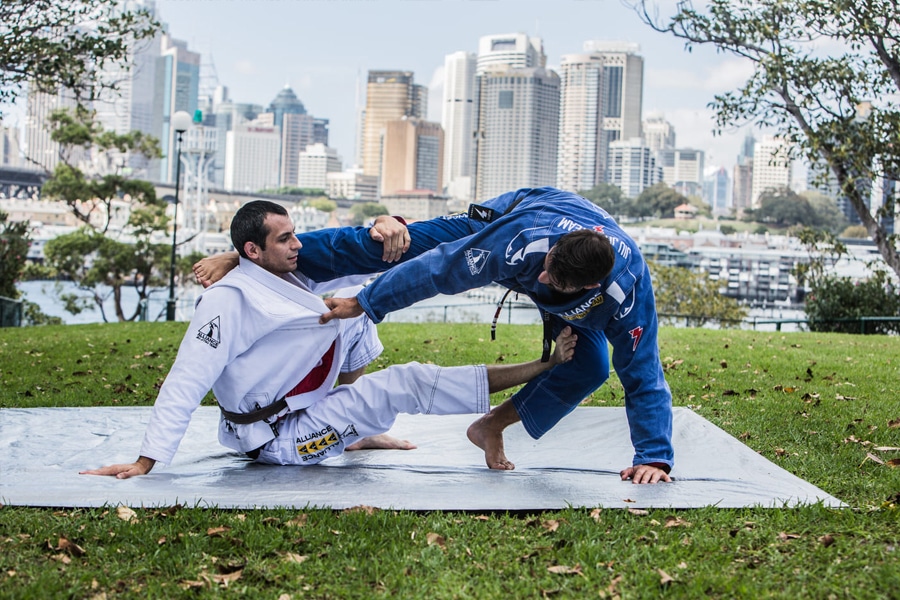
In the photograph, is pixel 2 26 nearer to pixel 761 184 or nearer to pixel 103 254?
pixel 103 254

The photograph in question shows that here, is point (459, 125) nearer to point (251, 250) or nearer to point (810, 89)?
point (810, 89)

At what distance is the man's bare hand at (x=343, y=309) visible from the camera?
356cm

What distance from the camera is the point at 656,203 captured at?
118m

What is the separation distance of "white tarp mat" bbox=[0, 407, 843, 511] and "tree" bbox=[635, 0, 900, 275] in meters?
11.5

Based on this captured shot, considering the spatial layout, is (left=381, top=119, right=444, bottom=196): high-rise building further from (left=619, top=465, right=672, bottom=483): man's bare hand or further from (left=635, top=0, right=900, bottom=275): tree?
(left=619, top=465, right=672, bottom=483): man's bare hand

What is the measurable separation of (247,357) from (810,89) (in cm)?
1385

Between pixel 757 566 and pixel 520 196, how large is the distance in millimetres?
1855

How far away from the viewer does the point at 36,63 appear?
9.53 m

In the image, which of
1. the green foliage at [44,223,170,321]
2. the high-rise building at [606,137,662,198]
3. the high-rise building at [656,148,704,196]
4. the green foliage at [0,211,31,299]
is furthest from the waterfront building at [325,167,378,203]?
the green foliage at [0,211,31,299]

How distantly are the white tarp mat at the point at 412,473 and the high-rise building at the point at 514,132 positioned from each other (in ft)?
485

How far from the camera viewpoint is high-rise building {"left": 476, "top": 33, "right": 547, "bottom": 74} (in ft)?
602

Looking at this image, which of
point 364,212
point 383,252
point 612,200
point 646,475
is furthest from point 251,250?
point 364,212

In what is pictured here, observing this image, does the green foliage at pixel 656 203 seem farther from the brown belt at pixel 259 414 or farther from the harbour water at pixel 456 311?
the brown belt at pixel 259 414

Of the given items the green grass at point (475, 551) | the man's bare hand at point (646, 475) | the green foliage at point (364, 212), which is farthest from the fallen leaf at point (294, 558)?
the green foliage at point (364, 212)
